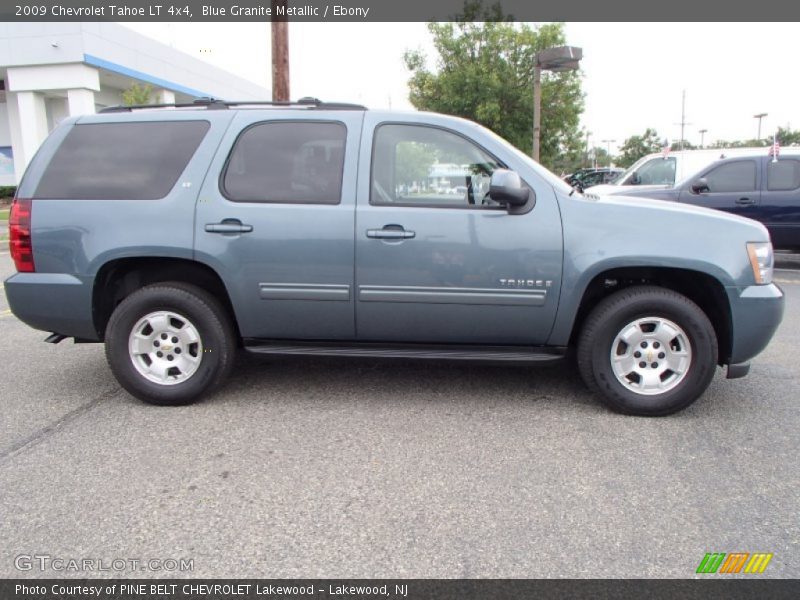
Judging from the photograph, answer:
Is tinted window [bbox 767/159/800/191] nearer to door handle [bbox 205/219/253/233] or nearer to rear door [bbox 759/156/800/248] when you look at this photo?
rear door [bbox 759/156/800/248]

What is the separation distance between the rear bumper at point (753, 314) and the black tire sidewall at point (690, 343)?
0.17 metres

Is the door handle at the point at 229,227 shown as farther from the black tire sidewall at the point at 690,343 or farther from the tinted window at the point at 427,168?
the black tire sidewall at the point at 690,343

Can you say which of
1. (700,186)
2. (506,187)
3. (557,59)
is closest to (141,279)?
(506,187)

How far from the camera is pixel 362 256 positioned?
3.85 meters

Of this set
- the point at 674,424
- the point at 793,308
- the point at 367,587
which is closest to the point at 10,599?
the point at 367,587

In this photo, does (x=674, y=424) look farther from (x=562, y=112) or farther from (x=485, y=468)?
(x=562, y=112)

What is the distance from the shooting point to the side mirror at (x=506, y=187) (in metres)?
3.64

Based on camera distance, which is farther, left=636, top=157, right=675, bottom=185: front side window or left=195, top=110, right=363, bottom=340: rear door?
left=636, top=157, right=675, bottom=185: front side window

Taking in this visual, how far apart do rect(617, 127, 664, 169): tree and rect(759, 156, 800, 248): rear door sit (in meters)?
50.9

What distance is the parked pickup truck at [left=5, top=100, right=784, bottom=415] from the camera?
3775 millimetres

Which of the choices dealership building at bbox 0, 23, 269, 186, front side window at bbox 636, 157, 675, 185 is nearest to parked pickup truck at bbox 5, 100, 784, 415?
front side window at bbox 636, 157, 675, 185

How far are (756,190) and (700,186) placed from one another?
861 mm

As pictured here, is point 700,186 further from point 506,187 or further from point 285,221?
point 285,221
